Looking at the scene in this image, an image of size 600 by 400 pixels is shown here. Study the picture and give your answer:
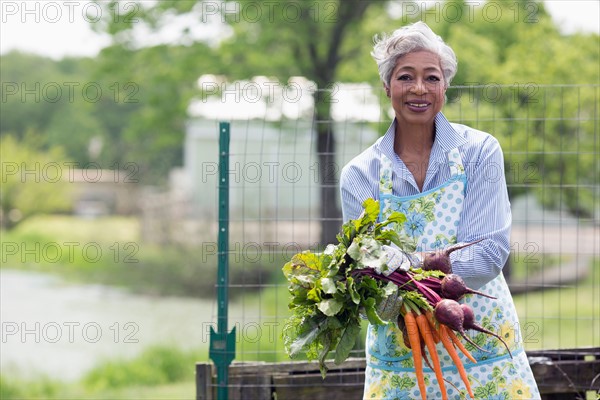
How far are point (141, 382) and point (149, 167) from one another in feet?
131

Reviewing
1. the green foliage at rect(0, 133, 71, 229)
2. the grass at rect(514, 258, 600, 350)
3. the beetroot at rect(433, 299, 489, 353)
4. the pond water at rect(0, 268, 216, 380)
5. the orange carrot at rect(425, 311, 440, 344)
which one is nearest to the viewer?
the beetroot at rect(433, 299, 489, 353)

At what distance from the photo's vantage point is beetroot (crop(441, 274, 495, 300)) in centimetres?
298

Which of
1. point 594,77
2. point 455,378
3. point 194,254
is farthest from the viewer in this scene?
point 194,254

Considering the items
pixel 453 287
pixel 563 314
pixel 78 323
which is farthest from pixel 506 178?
pixel 453 287

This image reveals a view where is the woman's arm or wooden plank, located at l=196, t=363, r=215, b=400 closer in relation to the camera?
the woman's arm

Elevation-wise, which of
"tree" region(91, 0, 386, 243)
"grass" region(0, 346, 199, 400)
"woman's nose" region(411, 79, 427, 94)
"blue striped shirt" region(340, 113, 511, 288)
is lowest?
"grass" region(0, 346, 199, 400)

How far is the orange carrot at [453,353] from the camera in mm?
3047

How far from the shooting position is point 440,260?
10.0 feet

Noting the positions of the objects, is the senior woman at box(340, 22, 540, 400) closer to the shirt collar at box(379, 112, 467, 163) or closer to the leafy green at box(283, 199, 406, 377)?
the shirt collar at box(379, 112, 467, 163)

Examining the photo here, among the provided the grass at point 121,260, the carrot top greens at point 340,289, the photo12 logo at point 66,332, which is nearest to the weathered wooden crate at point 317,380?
the carrot top greens at point 340,289

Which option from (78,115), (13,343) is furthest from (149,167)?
(13,343)

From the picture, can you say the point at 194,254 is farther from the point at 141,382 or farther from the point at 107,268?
the point at 141,382

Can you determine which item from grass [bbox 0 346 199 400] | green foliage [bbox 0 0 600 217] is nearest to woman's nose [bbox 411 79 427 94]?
grass [bbox 0 346 199 400]

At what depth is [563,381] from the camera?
16.4 ft
